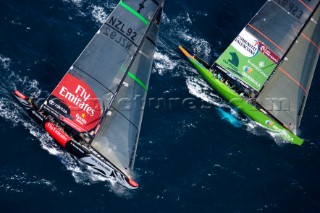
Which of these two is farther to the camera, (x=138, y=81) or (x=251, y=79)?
(x=251, y=79)

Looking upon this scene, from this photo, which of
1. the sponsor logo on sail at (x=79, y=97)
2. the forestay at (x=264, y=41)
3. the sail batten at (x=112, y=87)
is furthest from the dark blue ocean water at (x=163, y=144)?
the sponsor logo on sail at (x=79, y=97)

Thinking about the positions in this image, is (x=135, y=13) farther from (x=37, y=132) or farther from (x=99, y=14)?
(x=37, y=132)

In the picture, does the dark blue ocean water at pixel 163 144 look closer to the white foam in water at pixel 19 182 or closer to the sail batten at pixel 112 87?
the white foam in water at pixel 19 182

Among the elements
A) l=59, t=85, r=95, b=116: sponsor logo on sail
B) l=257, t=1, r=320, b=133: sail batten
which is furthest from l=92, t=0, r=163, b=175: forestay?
l=257, t=1, r=320, b=133: sail batten

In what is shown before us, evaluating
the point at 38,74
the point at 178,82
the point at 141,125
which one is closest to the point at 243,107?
the point at 178,82

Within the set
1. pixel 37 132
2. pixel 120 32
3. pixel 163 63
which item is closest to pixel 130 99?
pixel 120 32

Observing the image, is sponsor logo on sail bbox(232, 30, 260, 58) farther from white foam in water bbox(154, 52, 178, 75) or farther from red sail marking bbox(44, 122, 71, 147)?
red sail marking bbox(44, 122, 71, 147)
